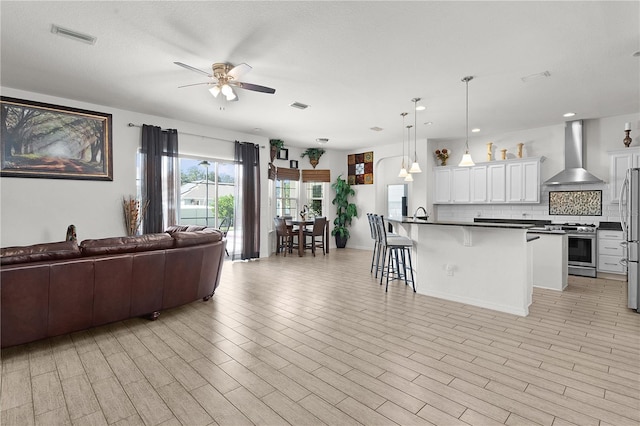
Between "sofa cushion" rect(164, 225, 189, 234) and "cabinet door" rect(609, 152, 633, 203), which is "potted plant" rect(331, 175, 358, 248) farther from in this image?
"cabinet door" rect(609, 152, 633, 203)

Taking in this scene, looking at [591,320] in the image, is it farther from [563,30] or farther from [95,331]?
[95,331]

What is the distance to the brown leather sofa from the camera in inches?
103

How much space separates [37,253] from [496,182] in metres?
7.81

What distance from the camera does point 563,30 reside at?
9.95 ft

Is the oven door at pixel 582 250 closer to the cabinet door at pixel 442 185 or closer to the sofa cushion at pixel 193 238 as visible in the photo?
the cabinet door at pixel 442 185

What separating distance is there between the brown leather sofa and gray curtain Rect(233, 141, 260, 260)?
3292 millimetres

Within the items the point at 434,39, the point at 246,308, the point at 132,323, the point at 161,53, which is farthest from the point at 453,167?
the point at 132,323

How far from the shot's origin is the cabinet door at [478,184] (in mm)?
7309

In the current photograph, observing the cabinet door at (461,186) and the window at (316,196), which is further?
the window at (316,196)

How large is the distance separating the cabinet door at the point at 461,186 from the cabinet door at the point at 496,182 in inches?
18.9

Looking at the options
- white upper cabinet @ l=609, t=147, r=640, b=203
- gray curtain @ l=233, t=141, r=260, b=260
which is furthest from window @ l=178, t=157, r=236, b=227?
white upper cabinet @ l=609, t=147, r=640, b=203

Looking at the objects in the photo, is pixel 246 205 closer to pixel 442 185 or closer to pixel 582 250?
pixel 442 185

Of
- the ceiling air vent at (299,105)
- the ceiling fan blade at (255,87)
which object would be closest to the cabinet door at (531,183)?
the ceiling air vent at (299,105)

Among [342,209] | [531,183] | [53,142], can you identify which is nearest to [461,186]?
[531,183]
